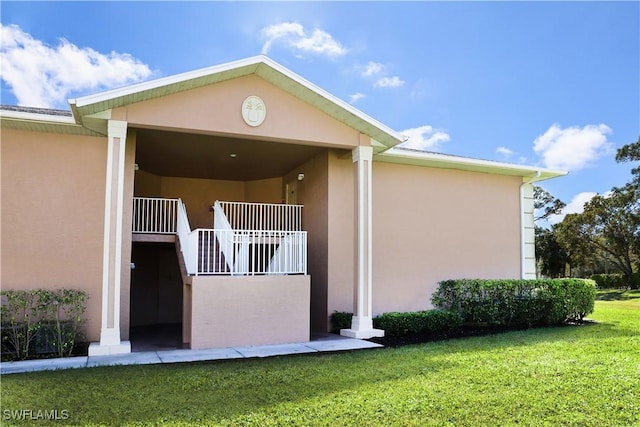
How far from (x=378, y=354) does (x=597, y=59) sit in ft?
45.9

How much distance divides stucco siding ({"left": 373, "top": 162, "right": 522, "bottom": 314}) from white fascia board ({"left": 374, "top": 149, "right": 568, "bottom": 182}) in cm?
17

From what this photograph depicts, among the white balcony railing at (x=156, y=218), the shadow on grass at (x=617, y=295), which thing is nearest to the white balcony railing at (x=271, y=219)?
the white balcony railing at (x=156, y=218)

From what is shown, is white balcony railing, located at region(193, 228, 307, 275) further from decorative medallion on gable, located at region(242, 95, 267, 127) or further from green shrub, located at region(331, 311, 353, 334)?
decorative medallion on gable, located at region(242, 95, 267, 127)

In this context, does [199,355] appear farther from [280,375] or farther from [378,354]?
[378,354]

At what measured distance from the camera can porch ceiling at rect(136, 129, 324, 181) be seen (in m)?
11.4

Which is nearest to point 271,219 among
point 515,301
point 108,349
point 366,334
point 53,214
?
point 366,334

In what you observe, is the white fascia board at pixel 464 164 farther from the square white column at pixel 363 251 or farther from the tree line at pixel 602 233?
the tree line at pixel 602 233

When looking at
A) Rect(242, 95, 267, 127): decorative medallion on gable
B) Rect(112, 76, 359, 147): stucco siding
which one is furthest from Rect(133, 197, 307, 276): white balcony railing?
Rect(242, 95, 267, 127): decorative medallion on gable

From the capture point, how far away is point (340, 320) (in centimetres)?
1143

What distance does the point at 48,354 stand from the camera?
28.8 ft

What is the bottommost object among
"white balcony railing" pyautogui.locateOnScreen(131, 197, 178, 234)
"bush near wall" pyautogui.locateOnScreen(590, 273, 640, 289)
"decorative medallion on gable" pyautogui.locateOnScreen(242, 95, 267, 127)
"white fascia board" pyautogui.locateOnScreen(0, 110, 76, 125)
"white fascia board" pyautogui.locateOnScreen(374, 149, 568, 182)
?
"bush near wall" pyautogui.locateOnScreen(590, 273, 640, 289)

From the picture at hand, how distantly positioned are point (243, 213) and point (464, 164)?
6108mm

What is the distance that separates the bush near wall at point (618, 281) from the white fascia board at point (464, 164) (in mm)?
24010

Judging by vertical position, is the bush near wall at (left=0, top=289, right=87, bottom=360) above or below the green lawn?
above
